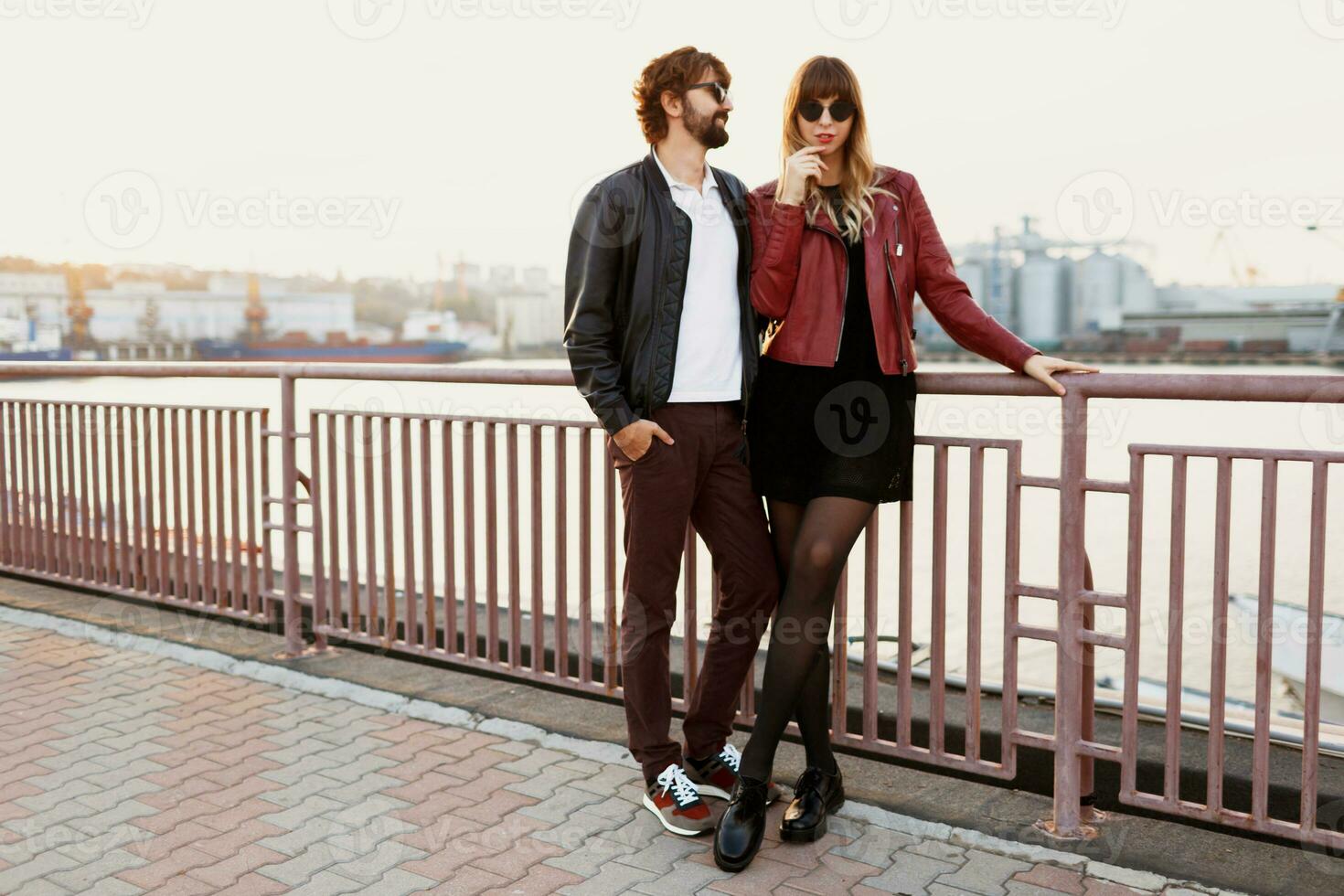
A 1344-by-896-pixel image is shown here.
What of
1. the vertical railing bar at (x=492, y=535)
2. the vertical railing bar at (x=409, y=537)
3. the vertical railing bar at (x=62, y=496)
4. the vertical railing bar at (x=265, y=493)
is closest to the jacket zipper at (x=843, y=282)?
the vertical railing bar at (x=492, y=535)

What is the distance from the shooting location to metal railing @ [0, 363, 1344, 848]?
2648mm

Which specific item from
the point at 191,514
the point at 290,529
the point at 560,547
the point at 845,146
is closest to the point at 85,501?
the point at 191,514

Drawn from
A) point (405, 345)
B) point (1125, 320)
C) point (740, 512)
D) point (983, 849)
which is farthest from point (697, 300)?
point (1125, 320)

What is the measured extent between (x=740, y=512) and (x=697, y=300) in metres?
0.57

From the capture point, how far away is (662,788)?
117 inches

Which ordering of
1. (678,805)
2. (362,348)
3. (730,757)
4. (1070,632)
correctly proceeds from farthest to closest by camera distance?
(362,348), (730,757), (678,805), (1070,632)

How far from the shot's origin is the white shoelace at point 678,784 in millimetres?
2939

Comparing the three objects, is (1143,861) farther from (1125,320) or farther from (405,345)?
(1125,320)

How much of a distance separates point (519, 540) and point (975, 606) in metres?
1.76

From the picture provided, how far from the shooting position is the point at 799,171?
2670 mm

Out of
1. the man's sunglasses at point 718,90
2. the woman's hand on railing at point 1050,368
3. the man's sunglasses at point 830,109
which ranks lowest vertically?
the woman's hand on railing at point 1050,368

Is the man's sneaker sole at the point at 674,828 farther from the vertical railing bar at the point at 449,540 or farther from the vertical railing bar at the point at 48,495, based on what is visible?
the vertical railing bar at the point at 48,495

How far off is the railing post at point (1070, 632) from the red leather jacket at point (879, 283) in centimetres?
29

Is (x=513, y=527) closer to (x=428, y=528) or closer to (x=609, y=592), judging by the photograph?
(x=609, y=592)
